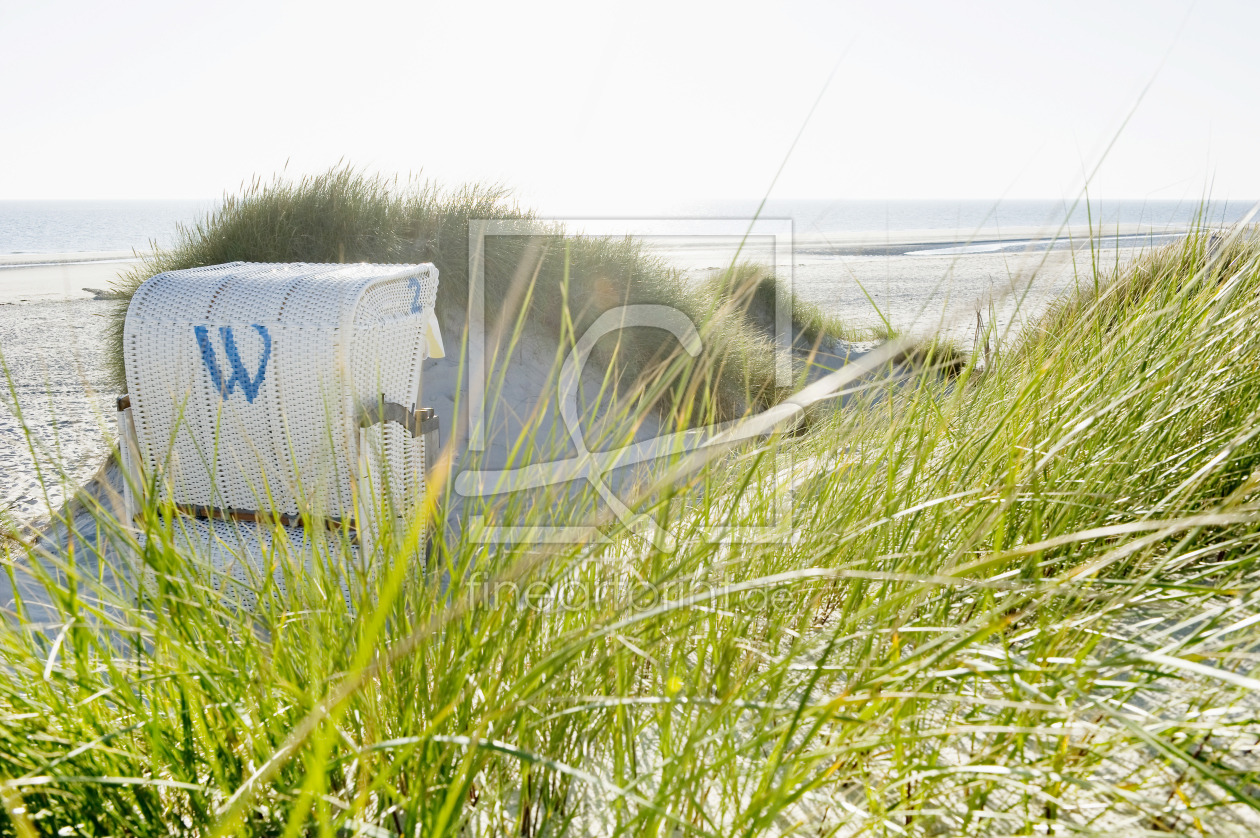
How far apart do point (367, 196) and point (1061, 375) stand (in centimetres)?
523

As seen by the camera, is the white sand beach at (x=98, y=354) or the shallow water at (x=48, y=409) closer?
the white sand beach at (x=98, y=354)

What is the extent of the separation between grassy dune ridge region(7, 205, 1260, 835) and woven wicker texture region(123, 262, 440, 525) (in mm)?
1439

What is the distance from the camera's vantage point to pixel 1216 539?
4.73 feet

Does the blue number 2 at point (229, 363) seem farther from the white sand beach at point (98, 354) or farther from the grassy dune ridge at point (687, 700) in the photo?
the grassy dune ridge at point (687, 700)

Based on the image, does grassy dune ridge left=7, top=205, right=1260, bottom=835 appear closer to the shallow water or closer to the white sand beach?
the white sand beach

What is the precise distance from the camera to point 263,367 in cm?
259

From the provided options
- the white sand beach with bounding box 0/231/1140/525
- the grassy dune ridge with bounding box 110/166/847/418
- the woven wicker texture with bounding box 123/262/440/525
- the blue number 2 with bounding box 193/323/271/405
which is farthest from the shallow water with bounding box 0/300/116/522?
the grassy dune ridge with bounding box 110/166/847/418

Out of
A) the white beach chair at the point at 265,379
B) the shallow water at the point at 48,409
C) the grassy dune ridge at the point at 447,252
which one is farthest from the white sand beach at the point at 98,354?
the grassy dune ridge at the point at 447,252

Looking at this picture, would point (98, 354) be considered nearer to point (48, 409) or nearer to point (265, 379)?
point (48, 409)

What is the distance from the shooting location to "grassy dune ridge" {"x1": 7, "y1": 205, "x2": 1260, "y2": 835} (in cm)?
75

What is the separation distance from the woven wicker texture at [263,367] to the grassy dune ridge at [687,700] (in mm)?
1439

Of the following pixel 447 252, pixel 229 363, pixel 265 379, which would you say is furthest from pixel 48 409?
pixel 265 379

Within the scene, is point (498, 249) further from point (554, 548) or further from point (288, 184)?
point (554, 548)

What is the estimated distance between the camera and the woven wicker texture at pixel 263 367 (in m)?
2.56
